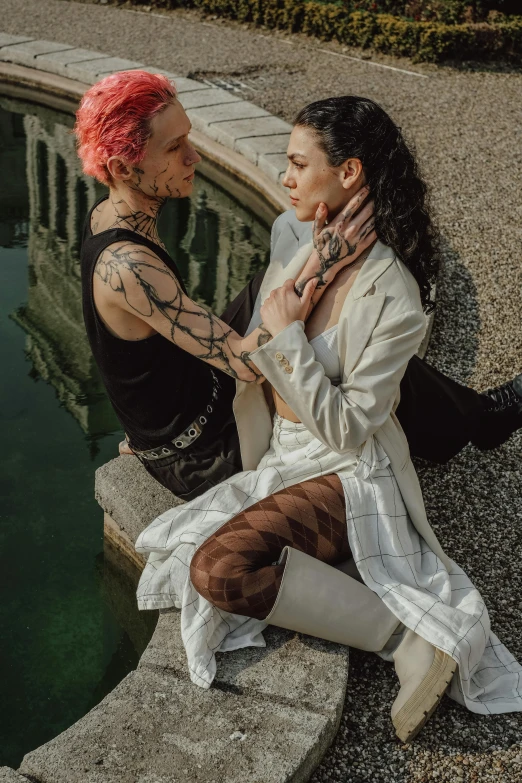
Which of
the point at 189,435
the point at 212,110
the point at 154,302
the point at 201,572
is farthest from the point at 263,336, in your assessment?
the point at 212,110

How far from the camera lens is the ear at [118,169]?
2.92 metres

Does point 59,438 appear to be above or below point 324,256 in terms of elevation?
below

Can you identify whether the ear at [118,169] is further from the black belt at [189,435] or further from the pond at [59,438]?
the pond at [59,438]

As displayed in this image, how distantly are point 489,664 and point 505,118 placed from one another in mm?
A: 6975

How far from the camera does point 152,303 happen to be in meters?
3.00

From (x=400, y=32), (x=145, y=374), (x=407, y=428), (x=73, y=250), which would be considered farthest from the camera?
(x=400, y=32)

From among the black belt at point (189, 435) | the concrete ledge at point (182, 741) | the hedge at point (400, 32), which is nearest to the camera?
the concrete ledge at point (182, 741)

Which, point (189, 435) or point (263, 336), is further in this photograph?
point (189, 435)

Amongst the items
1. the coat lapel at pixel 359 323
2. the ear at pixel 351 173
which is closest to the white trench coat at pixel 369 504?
the coat lapel at pixel 359 323

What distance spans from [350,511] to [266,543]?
11.8 inches

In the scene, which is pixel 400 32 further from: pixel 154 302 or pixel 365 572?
pixel 365 572

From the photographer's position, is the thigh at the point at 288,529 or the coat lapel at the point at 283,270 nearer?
the thigh at the point at 288,529

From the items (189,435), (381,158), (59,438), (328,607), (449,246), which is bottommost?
(59,438)

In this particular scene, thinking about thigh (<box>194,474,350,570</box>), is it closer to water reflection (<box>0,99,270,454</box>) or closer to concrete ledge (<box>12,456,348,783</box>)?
concrete ledge (<box>12,456,348,783</box>)
